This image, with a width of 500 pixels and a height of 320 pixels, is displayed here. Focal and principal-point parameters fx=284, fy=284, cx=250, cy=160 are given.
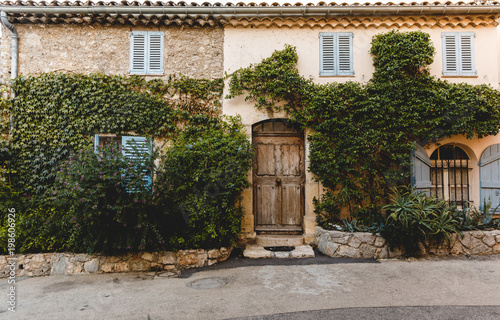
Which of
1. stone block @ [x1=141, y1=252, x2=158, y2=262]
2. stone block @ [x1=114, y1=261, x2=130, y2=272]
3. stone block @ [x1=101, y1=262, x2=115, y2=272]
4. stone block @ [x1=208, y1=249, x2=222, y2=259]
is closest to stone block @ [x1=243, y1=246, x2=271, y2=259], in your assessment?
stone block @ [x1=208, y1=249, x2=222, y2=259]

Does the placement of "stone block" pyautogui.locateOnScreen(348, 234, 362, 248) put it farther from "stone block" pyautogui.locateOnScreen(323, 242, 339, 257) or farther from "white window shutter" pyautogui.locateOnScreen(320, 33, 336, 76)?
"white window shutter" pyautogui.locateOnScreen(320, 33, 336, 76)

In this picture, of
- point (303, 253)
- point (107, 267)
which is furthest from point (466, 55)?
point (107, 267)

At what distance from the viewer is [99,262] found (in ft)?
17.1

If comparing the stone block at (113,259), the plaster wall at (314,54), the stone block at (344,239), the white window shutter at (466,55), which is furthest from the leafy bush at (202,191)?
the white window shutter at (466,55)

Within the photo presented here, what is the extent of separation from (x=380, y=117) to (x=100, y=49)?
22.6ft

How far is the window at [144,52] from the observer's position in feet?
23.1

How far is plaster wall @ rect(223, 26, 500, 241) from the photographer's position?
6.92m

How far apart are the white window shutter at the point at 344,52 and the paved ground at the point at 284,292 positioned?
449 cm

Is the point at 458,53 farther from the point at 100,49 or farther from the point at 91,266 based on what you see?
the point at 91,266

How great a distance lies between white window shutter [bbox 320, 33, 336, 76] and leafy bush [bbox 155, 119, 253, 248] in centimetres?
325

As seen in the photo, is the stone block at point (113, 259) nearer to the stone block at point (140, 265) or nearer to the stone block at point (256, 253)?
the stone block at point (140, 265)

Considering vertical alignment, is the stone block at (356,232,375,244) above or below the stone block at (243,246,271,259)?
above

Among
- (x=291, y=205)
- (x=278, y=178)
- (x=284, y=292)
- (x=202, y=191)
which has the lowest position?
(x=284, y=292)

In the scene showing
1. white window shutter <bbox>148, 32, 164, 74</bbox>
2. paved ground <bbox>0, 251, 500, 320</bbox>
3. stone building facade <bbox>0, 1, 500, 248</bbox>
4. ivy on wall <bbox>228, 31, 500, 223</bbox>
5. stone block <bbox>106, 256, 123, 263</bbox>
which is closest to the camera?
paved ground <bbox>0, 251, 500, 320</bbox>
